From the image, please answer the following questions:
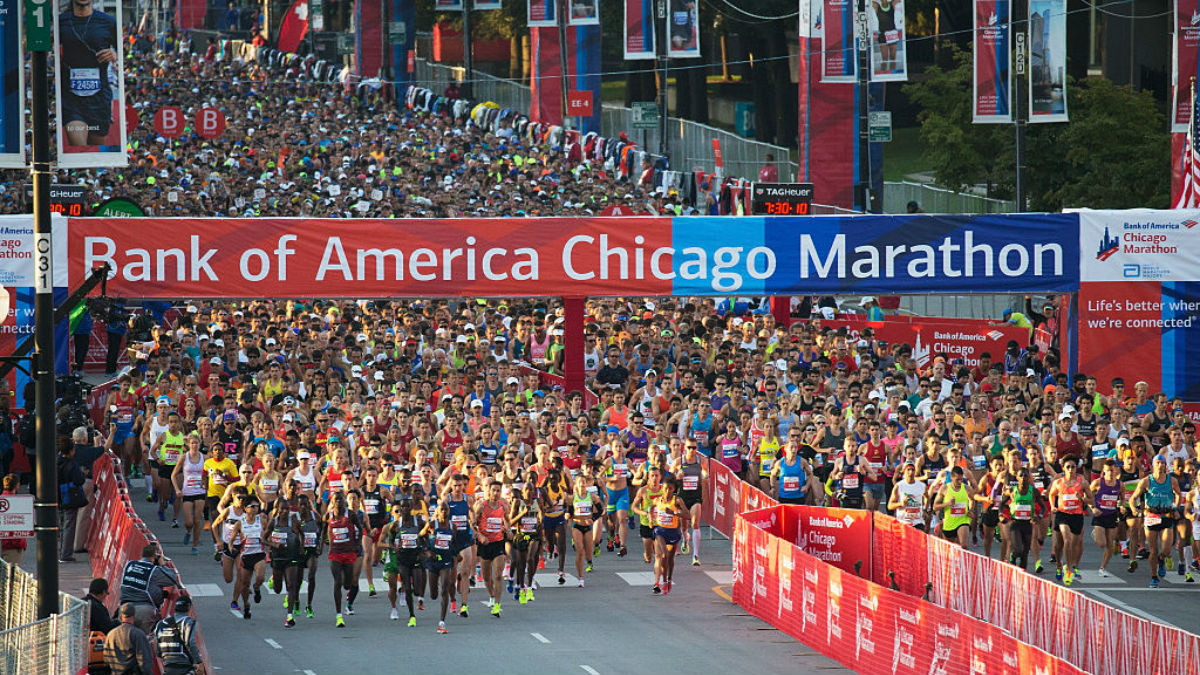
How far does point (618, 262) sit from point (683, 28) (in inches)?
714

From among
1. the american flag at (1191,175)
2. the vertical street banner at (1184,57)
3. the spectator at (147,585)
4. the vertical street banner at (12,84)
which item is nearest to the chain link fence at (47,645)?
the spectator at (147,585)

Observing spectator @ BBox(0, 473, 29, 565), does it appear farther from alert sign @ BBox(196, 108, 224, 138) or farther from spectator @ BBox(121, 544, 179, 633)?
alert sign @ BBox(196, 108, 224, 138)

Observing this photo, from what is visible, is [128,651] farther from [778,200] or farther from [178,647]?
[778,200]

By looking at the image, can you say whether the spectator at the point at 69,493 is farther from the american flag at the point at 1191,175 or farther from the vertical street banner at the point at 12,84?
the american flag at the point at 1191,175

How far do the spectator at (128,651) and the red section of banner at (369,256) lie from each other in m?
13.1

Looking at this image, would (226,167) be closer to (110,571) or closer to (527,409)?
(527,409)

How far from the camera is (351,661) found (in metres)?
19.0

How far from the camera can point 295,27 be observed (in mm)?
76688

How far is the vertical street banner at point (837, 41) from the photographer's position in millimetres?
38125

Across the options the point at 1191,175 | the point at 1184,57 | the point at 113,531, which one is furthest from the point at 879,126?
the point at 113,531

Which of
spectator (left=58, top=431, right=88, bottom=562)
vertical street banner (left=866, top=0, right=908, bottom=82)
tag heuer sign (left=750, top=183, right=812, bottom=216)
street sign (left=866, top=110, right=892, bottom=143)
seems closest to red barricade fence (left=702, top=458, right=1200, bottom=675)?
tag heuer sign (left=750, top=183, right=812, bottom=216)

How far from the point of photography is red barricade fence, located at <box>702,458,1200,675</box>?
1555 cm

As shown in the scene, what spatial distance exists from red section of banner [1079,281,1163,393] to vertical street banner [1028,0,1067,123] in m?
6.06

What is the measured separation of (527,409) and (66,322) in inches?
259
